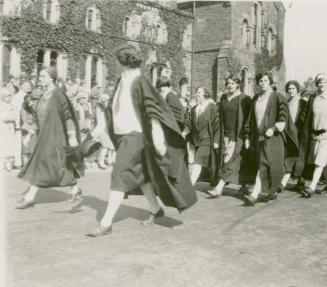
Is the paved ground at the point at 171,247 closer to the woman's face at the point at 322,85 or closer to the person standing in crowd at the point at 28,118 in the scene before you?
the woman's face at the point at 322,85

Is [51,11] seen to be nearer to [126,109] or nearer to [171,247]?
[126,109]

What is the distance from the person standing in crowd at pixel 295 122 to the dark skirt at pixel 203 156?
1.44 metres

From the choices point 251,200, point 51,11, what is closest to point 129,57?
point 251,200

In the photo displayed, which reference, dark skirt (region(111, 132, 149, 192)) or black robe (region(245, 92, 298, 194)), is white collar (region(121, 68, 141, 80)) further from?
black robe (region(245, 92, 298, 194))

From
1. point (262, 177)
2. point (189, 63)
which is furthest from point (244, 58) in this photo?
point (262, 177)

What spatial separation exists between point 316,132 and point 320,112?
391mm

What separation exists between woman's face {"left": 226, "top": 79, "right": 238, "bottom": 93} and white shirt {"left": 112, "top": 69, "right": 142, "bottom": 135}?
3.17 m

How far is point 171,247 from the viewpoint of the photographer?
498 centimetres

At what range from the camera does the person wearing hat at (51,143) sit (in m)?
7.00

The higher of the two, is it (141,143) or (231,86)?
(231,86)

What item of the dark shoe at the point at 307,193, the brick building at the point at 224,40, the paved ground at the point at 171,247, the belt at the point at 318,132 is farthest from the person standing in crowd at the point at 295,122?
the brick building at the point at 224,40

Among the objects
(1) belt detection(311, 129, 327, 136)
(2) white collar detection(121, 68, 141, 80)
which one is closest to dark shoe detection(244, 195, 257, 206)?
(1) belt detection(311, 129, 327, 136)

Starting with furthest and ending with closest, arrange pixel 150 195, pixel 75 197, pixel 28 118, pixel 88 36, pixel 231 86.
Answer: pixel 88 36
pixel 28 118
pixel 231 86
pixel 75 197
pixel 150 195

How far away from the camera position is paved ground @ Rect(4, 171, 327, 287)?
3996 millimetres
